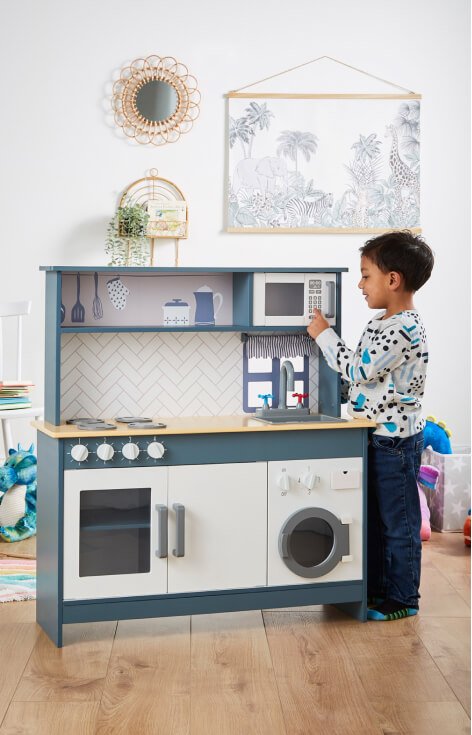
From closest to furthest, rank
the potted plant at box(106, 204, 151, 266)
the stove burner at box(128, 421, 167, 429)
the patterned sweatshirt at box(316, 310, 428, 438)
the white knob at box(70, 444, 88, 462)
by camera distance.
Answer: the white knob at box(70, 444, 88, 462) < the stove burner at box(128, 421, 167, 429) < the patterned sweatshirt at box(316, 310, 428, 438) < the potted plant at box(106, 204, 151, 266)

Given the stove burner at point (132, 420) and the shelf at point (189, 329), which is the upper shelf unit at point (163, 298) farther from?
the stove burner at point (132, 420)

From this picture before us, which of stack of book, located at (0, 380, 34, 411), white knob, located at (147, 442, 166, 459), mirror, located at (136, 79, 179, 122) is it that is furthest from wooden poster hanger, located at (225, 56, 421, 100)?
white knob, located at (147, 442, 166, 459)

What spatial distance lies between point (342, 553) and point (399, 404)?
53 cm

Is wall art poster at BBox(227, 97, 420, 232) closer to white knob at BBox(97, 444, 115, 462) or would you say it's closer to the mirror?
the mirror

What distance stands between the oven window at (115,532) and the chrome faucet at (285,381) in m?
0.61

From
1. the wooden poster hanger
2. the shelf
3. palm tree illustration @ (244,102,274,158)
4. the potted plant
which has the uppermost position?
the wooden poster hanger

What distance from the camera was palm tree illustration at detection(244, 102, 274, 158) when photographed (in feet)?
16.6

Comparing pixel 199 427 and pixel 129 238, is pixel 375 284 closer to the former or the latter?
pixel 199 427

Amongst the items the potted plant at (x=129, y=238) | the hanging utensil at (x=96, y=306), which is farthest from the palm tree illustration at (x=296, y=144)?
the hanging utensil at (x=96, y=306)

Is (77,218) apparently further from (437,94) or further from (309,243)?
(437,94)

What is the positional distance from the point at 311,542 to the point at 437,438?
6.11 feet

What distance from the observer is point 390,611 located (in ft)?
10.2

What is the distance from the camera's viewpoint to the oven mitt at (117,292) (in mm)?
3139

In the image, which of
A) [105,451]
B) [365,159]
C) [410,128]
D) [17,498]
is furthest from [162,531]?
[410,128]
